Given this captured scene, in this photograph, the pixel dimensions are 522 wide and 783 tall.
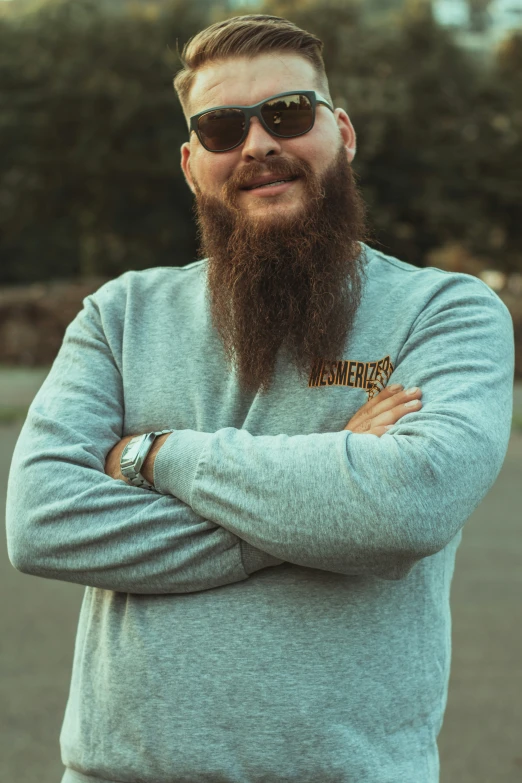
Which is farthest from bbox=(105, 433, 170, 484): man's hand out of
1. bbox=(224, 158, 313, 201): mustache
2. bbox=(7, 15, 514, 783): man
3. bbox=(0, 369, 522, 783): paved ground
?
bbox=(0, 369, 522, 783): paved ground

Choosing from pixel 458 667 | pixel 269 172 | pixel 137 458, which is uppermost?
pixel 269 172

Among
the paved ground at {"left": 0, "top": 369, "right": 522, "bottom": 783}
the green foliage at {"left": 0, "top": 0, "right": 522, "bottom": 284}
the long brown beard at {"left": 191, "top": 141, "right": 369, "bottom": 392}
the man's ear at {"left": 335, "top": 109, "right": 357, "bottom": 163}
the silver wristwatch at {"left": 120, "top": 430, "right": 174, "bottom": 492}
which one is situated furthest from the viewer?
the green foliage at {"left": 0, "top": 0, "right": 522, "bottom": 284}

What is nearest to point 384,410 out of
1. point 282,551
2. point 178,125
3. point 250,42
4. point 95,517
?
Answer: point 282,551

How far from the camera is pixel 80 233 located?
32406 mm

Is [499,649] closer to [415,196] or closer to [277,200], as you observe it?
[277,200]

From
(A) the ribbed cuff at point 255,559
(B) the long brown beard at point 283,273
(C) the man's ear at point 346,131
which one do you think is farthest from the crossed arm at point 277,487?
(C) the man's ear at point 346,131

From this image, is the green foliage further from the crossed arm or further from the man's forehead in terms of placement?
the crossed arm

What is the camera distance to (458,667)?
536 centimetres

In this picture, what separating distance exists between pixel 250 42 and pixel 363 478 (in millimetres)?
1049

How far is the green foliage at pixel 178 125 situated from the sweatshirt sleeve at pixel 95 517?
23.6m

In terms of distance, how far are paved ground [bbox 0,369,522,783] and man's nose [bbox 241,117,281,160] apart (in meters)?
3.02

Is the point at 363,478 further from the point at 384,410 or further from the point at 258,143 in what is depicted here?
the point at 258,143

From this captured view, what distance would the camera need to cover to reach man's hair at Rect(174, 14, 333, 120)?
230 centimetres

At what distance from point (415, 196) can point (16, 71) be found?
11.8 meters
